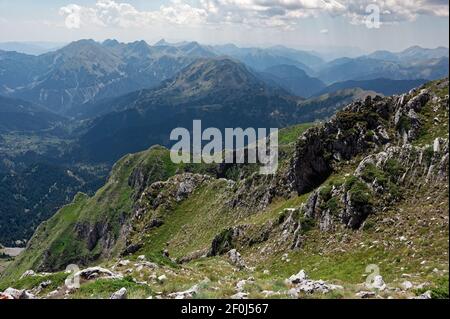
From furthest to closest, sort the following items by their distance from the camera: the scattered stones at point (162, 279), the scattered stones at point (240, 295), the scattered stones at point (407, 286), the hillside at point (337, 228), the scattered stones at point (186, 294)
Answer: the scattered stones at point (162, 279) → the hillside at point (337, 228) → the scattered stones at point (407, 286) → the scattered stones at point (186, 294) → the scattered stones at point (240, 295)

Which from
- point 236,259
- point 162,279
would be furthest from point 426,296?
point 236,259

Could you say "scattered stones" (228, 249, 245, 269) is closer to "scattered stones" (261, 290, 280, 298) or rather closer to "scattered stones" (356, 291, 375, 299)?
"scattered stones" (261, 290, 280, 298)

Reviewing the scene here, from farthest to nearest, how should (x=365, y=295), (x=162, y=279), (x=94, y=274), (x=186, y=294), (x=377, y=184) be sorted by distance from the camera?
1. (x=377, y=184)
2. (x=162, y=279)
3. (x=94, y=274)
4. (x=186, y=294)
5. (x=365, y=295)

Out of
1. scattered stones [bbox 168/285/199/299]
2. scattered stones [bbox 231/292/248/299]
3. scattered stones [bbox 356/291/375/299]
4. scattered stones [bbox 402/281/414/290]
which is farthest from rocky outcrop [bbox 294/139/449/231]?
scattered stones [bbox 168/285/199/299]

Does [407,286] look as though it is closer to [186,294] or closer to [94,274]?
[186,294]

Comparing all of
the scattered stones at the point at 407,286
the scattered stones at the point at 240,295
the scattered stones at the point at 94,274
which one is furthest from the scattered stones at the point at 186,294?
the scattered stones at the point at 407,286

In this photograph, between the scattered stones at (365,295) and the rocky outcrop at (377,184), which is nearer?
the scattered stones at (365,295)

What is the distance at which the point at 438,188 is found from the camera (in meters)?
41.7

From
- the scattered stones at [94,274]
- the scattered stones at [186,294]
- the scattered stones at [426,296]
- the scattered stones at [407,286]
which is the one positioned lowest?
the scattered stones at [94,274]

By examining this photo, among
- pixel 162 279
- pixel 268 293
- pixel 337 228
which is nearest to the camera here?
pixel 268 293

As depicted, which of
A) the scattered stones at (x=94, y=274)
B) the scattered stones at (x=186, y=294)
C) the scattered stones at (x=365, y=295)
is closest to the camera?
the scattered stones at (x=365, y=295)

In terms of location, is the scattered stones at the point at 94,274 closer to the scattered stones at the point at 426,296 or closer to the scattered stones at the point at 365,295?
the scattered stones at the point at 365,295
